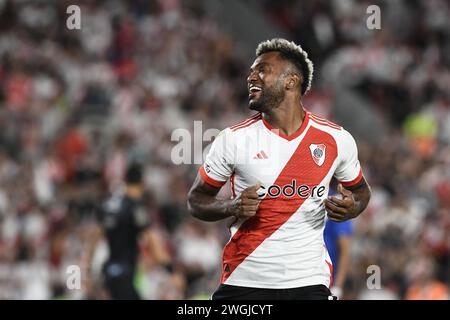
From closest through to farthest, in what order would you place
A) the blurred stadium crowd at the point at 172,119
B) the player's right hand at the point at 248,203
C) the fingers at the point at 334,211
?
the player's right hand at the point at 248,203 → the fingers at the point at 334,211 → the blurred stadium crowd at the point at 172,119

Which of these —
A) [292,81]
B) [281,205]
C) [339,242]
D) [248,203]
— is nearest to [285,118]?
[292,81]

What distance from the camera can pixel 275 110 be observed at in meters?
5.66

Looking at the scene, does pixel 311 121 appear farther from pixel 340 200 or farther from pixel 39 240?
pixel 39 240

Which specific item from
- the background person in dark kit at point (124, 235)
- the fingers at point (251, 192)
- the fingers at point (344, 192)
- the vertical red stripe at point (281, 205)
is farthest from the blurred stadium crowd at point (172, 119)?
the fingers at point (251, 192)

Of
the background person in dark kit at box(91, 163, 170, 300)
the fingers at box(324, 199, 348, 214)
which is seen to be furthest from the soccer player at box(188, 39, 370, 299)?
the background person in dark kit at box(91, 163, 170, 300)

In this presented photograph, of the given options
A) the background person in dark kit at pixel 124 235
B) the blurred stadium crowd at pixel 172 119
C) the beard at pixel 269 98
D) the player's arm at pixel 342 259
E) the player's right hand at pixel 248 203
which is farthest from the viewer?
the blurred stadium crowd at pixel 172 119

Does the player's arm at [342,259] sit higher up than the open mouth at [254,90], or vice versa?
the open mouth at [254,90]

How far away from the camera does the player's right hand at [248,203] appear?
210 inches

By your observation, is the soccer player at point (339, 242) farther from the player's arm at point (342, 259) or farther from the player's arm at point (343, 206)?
the player's arm at point (343, 206)

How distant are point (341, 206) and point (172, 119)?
8865mm

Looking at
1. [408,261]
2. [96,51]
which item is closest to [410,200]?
[408,261]

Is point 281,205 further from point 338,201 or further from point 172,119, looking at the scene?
point 172,119

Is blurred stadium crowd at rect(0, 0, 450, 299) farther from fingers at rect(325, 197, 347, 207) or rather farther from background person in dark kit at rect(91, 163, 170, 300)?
fingers at rect(325, 197, 347, 207)
